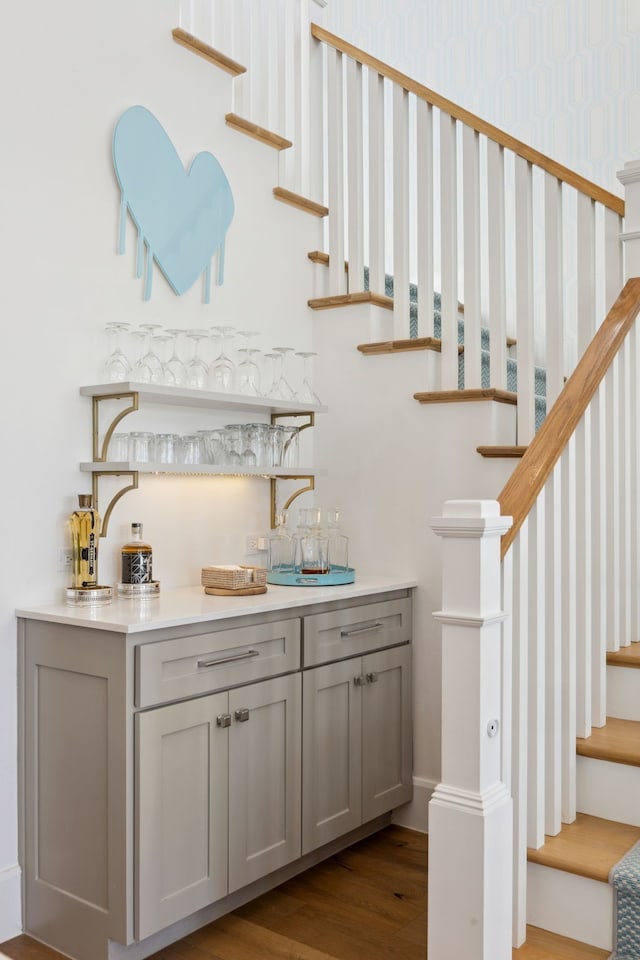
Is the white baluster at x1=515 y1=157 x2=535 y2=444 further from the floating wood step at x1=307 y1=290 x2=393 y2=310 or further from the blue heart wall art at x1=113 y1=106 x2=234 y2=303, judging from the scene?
the blue heart wall art at x1=113 y1=106 x2=234 y2=303

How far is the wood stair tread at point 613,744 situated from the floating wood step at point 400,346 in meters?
1.58

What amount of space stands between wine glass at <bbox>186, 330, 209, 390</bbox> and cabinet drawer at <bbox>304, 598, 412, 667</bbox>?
891mm

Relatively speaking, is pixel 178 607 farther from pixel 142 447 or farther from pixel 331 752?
pixel 331 752

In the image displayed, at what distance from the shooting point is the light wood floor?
93.7 inches

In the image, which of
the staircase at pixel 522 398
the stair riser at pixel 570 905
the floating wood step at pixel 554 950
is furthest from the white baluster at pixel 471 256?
the floating wood step at pixel 554 950

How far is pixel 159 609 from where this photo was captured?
2.47 meters

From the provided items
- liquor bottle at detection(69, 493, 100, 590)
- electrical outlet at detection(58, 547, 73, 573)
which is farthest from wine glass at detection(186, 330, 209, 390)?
electrical outlet at detection(58, 547, 73, 573)

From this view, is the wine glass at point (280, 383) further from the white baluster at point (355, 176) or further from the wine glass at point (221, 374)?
the white baluster at point (355, 176)

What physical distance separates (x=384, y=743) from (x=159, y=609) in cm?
112

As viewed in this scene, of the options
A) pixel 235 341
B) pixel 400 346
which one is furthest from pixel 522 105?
pixel 235 341

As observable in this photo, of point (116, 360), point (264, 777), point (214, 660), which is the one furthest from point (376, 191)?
point (264, 777)

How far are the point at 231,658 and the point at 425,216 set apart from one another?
1.93m

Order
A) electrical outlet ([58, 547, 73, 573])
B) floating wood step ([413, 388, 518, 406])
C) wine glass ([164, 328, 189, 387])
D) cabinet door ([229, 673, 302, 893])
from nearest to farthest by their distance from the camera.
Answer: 1. cabinet door ([229, 673, 302, 893])
2. electrical outlet ([58, 547, 73, 573])
3. wine glass ([164, 328, 189, 387])
4. floating wood step ([413, 388, 518, 406])

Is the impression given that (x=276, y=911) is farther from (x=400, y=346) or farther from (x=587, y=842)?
(x=400, y=346)
